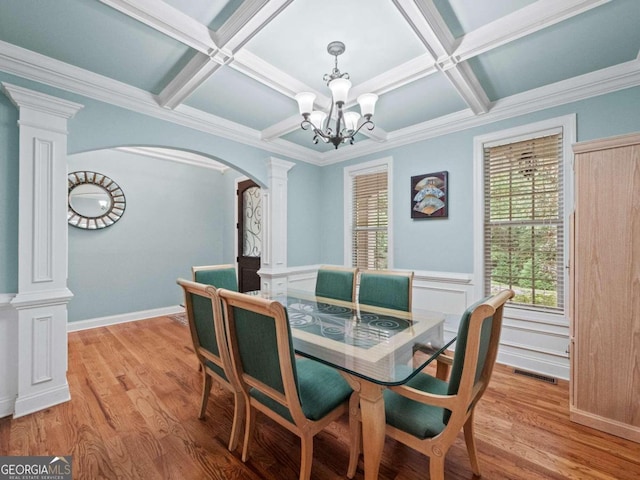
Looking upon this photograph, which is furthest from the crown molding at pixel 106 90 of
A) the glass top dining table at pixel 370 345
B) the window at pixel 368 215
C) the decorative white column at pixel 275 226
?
the glass top dining table at pixel 370 345

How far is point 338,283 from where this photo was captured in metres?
2.82

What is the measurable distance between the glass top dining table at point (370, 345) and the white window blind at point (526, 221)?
4.50ft

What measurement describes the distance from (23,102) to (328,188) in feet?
11.1

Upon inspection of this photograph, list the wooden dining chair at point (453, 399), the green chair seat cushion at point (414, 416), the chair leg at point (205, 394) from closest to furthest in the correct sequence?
the wooden dining chair at point (453, 399) → the green chair seat cushion at point (414, 416) → the chair leg at point (205, 394)

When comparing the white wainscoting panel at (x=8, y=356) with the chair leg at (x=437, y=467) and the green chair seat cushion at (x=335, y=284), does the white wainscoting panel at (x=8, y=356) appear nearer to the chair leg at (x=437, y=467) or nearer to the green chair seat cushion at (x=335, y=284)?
the green chair seat cushion at (x=335, y=284)

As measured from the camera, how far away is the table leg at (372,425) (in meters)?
1.26

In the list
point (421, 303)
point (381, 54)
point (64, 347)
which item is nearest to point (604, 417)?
point (421, 303)

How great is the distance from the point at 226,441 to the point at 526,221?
126 inches

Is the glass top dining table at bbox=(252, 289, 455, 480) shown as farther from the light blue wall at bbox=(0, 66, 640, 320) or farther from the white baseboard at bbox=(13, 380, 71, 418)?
the white baseboard at bbox=(13, 380, 71, 418)

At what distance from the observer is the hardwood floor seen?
1.57 metres

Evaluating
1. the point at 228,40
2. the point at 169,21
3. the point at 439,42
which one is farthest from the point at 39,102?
the point at 439,42

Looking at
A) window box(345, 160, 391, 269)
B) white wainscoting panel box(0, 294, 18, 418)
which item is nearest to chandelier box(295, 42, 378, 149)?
window box(345, 160, 391, 269)

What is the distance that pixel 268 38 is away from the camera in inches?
76.2

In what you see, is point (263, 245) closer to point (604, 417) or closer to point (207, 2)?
point (207, 2)
